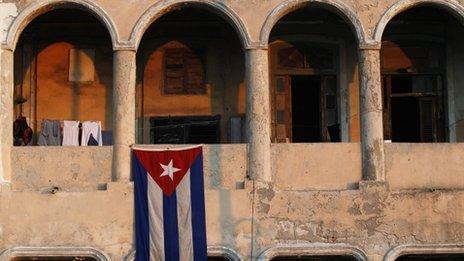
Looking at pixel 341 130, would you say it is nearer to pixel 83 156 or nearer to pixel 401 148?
pixel 401 148

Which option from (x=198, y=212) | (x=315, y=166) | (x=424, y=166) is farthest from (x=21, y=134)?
(x=424, y=166)

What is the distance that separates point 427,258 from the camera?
13844mm

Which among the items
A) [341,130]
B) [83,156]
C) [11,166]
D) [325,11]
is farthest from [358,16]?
[11,166]

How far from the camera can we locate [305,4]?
45.4 ft

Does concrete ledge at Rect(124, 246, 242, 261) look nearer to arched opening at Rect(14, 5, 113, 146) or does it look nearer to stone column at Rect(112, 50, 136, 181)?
stone column at Rect(112, 50, 136, 181)

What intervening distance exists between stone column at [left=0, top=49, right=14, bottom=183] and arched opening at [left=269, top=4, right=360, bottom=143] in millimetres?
5103

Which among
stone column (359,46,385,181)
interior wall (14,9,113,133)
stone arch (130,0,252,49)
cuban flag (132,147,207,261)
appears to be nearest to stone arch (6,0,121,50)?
stone arch (130,0,252,49)

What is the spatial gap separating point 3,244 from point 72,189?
1.43m

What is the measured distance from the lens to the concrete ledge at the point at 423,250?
13.2 metres

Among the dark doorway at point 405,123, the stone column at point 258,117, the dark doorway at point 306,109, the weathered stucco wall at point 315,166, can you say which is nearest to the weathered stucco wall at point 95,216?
the stone column at point 258,117

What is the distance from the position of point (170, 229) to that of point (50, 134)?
3.29 meters

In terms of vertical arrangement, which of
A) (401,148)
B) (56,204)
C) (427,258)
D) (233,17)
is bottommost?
(427,258)

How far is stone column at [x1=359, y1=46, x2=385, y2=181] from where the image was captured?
13531mm

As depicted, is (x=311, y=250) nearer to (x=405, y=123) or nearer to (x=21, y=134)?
(x=405, y=123)
